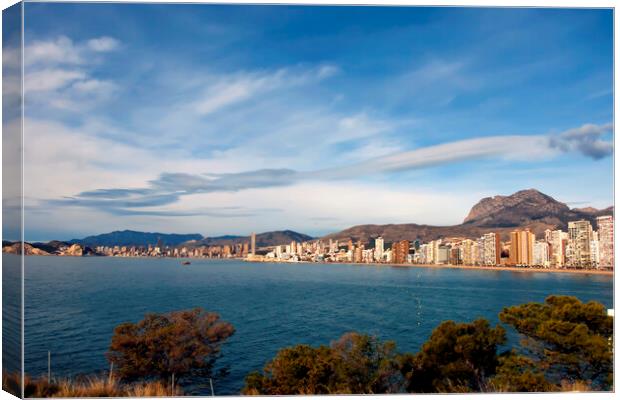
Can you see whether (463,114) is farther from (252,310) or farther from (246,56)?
(252,310)

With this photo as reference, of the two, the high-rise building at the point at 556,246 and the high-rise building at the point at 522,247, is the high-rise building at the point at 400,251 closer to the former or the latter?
the high-rise building at the point at 522,247

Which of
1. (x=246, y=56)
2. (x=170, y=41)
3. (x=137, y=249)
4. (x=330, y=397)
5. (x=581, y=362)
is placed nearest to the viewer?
(x=330, y=397)

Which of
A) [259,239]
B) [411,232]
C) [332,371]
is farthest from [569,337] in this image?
[259,239]

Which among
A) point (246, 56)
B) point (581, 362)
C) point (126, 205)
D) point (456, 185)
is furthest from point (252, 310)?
point (581, 362)

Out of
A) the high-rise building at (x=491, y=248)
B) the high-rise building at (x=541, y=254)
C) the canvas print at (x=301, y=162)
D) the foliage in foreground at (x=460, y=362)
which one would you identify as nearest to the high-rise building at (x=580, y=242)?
the canvas print at (x=301, y=162)

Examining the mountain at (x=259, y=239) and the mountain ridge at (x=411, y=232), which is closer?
the mountain ridge at (x=411, y=232)

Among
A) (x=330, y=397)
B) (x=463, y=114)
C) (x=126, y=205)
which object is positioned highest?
(x=463, y=114)
